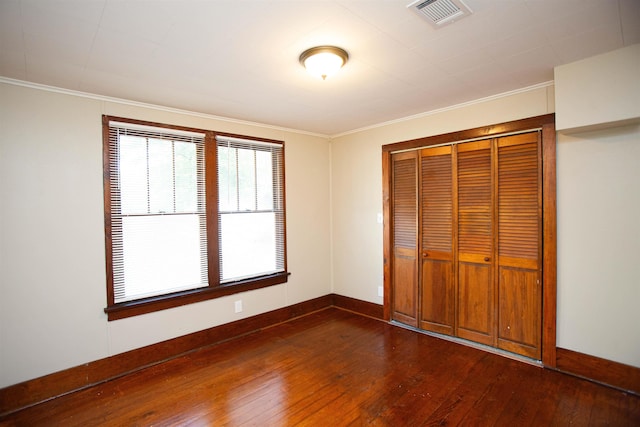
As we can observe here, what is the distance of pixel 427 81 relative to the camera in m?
2.65

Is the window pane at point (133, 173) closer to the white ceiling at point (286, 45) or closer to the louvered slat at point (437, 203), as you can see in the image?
the white ceiling at point (286, 45)

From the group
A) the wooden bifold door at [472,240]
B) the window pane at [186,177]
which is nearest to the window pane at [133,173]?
the window pane at [186,177]

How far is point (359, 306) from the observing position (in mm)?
4352

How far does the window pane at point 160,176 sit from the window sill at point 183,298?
0.89 meters

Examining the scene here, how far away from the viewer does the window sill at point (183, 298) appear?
9.36ft

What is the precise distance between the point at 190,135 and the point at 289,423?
2858mm

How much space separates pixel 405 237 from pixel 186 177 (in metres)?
2.64

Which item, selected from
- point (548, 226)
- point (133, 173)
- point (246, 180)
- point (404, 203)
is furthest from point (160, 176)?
point (548, 226)

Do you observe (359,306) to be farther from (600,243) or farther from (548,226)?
(600,243)

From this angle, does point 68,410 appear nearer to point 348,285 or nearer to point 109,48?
point 109,48

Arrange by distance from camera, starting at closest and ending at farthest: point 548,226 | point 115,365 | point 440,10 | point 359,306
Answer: point 440,10 < point 548,226 < point 115,365 < point 359,306

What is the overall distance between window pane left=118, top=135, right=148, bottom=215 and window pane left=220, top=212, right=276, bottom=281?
2.88 feet

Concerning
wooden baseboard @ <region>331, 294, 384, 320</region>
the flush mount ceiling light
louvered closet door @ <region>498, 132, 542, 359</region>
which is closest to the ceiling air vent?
the flush mount ceiling light

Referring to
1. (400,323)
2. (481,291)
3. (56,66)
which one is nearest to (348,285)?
(400,323)
